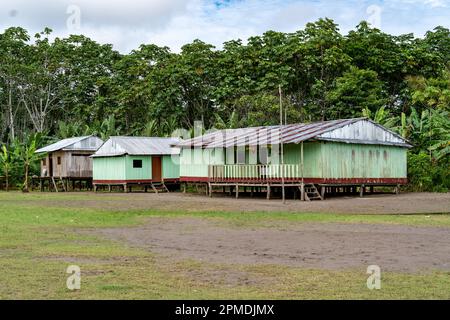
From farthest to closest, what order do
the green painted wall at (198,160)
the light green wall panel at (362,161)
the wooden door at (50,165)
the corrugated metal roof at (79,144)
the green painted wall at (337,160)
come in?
the wooden door at (50,165)
the corrugated metal roof at (79,144)
the green painted wall at (198,160)
the light green wall panel at (362,161)
the green painted wall at (337,160)

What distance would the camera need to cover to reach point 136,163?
39344 millimetres

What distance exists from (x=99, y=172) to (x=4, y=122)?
90.7 ft

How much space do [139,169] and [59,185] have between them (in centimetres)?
987

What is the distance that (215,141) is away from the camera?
33906mm

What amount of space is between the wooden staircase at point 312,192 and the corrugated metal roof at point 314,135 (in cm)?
244

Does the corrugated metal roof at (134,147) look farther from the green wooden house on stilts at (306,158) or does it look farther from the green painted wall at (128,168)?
the green wooden house on stilts at (306,158)

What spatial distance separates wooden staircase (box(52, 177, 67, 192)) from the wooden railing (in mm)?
14964

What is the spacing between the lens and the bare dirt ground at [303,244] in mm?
11508

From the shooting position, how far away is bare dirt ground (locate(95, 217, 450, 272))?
37.8 ft

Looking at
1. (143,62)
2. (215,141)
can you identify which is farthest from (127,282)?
(143,62)

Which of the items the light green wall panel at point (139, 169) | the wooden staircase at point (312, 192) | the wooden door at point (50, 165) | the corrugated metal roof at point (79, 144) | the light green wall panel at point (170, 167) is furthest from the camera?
the wooden door at point (50, 165)

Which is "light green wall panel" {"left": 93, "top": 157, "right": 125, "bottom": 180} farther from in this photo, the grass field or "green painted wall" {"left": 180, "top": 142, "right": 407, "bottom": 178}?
the grass field

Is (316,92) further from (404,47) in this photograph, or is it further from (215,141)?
(215,141)

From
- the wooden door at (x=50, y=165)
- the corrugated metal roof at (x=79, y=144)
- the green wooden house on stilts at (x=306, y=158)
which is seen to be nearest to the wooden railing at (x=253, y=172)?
the green wooden house on stilts at (x=306, y=158)
